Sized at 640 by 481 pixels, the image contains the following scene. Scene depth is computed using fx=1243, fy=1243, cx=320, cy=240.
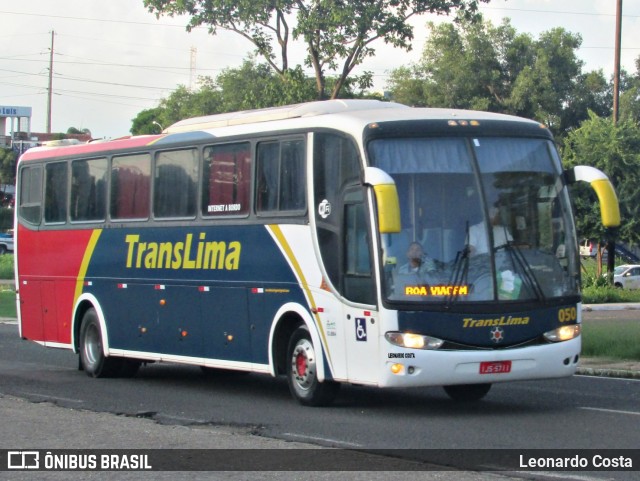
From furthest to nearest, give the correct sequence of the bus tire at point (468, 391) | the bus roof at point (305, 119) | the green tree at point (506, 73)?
the green tree at point (506, 73) → the bus tire at point (468, 391) → the bus roof at point (305, 119)

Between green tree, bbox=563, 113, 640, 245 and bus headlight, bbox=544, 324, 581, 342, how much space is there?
1188 inches

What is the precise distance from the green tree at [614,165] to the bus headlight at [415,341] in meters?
31.3

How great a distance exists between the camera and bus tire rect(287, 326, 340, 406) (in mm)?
13602

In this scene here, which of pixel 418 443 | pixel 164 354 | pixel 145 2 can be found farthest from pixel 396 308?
pixel 145 2

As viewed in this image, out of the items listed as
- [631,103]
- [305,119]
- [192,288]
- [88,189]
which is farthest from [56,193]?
[631,103]

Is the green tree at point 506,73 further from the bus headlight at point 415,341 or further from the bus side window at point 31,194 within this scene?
the bus headlight at point 415,341

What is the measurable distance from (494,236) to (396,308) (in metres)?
1.29

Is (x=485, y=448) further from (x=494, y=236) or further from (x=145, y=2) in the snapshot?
(x=145, y=2)

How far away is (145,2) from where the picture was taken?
42531mm

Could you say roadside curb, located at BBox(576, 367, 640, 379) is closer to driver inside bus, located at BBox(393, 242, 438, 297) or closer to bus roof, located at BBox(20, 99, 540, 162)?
bus roof, located at BBox(20, 99, 540, 162)

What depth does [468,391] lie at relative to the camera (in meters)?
14.3

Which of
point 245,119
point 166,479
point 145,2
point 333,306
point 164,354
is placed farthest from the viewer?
point 145,2

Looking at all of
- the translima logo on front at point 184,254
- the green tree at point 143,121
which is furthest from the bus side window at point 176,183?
the green tree at point 143,121

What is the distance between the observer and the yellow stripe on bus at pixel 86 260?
18188 millimetres
